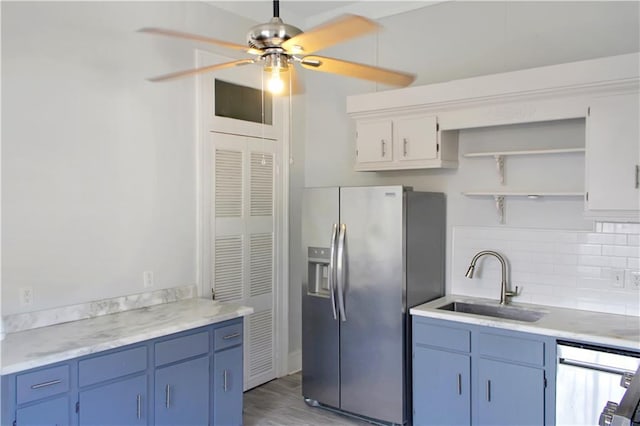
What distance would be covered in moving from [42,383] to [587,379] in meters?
2.79

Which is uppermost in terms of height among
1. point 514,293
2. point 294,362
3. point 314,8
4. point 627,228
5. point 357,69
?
point 314,8

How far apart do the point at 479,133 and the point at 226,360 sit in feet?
7.94

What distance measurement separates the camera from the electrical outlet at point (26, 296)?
282 centimetres

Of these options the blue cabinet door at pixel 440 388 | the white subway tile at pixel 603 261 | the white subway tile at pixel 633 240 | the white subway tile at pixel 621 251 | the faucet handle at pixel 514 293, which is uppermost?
the white subway tile at pixel 633 240

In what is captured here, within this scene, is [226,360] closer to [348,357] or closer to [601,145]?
[348,357]

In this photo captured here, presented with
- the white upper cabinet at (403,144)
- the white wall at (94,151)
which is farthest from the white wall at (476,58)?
the white wall at (94,151)

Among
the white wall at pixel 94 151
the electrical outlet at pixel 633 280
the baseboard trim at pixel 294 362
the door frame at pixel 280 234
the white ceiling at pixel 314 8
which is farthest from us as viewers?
the baseboard trim at pixel 294 362

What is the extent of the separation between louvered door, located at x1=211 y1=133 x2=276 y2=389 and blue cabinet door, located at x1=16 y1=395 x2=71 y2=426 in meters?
1.57

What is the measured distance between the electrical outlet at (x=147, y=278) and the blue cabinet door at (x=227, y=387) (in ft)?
A: 2.34

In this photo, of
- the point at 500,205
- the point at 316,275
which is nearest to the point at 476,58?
the point at 500,205

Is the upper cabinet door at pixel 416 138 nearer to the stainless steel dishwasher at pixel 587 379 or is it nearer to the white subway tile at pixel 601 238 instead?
the white subway tile at pixel 601 238

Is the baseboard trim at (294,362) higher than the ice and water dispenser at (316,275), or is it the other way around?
the ice and water dispenser at (316,275)

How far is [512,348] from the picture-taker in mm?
3061

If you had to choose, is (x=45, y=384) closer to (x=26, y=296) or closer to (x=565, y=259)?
(x=26, y=296)
